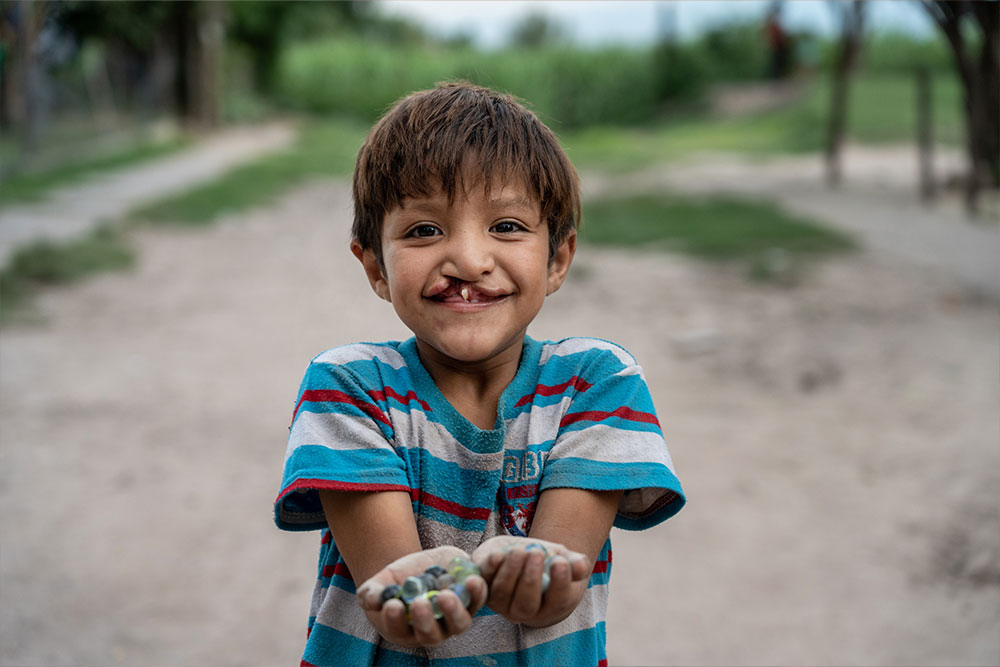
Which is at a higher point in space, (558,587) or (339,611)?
(558,587)

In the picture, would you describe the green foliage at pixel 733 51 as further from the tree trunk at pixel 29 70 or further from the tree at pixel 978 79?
the tree trunk at pixel 29 70

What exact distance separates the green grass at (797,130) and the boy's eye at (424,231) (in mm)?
11034

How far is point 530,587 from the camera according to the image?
3.44 ft

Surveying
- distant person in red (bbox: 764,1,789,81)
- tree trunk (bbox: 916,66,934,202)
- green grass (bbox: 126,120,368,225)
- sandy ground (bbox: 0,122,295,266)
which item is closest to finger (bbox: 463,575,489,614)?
green grass (bbox: 126,120,368,225)

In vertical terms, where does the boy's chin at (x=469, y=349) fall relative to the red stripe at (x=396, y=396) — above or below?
above

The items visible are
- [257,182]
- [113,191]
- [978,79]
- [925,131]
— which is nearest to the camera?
[978,79]

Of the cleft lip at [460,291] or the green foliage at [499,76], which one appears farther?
the green foliage at [499,76]

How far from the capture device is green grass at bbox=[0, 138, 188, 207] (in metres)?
8.21

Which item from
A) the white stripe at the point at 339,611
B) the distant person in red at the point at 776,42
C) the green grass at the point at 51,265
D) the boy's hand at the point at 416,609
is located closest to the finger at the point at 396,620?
the boy's hand at the point at 416,609

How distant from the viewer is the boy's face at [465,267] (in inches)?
49.9

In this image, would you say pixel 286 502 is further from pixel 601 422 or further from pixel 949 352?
pixel 949 352

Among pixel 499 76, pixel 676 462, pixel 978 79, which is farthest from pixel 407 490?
pixel 499 76

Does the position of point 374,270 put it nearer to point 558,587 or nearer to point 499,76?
point 558,587

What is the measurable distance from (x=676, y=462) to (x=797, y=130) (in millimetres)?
13224
